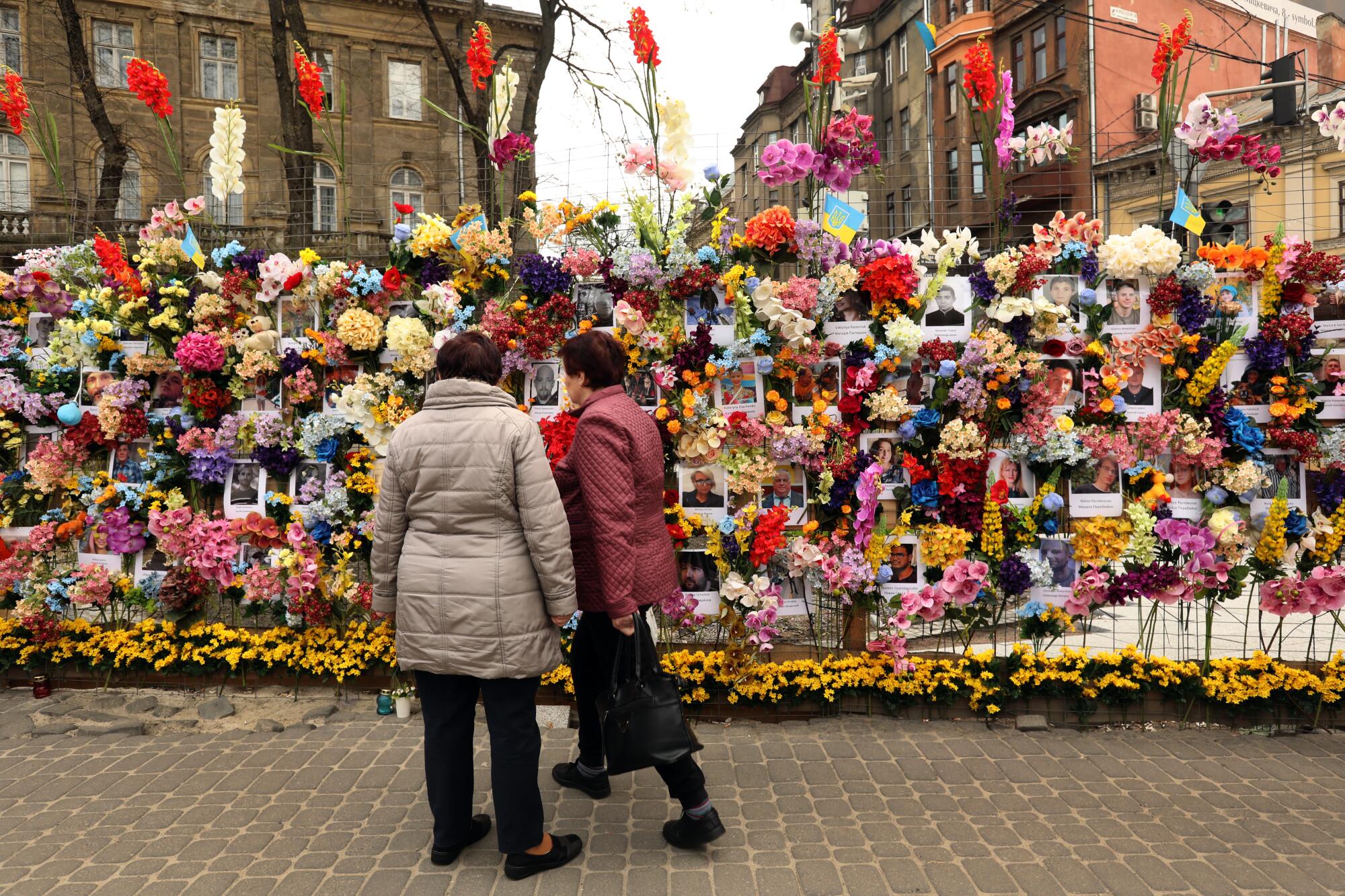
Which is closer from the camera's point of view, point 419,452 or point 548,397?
point 419,452

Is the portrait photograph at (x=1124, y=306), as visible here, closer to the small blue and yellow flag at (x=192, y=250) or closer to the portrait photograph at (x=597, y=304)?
the portrait photograph at (x=597, y=304)

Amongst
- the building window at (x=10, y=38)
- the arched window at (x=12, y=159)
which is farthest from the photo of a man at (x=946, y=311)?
the building window at (x=10, y=38)

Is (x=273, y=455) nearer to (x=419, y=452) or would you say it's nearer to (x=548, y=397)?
(x=548, y=397)

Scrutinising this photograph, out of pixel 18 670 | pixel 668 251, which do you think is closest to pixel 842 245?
pixel 668 251

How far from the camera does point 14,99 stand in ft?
16.4

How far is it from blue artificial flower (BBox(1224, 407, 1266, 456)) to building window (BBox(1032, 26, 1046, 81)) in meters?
24.5

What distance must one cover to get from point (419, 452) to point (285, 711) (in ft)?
7.95

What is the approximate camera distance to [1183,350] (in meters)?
4.33

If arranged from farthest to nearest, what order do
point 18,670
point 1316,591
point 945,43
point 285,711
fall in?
point 945,43
point 18,670
point 285,711
point 1316,591

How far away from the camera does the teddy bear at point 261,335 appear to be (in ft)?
15.5

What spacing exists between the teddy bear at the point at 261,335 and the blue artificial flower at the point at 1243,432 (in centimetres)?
494

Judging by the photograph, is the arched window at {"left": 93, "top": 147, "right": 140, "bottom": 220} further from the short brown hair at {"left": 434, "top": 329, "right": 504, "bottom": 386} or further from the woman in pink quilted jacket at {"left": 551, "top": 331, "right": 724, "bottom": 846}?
the woman in pink quilted jacket at {"left": 551, "top": 331, "right": 724, "bottom": 846}

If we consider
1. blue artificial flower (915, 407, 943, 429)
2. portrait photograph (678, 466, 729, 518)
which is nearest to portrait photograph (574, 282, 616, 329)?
portrait photograph (678, 466, 729, 518)

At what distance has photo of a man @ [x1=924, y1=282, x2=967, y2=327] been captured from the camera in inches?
174
